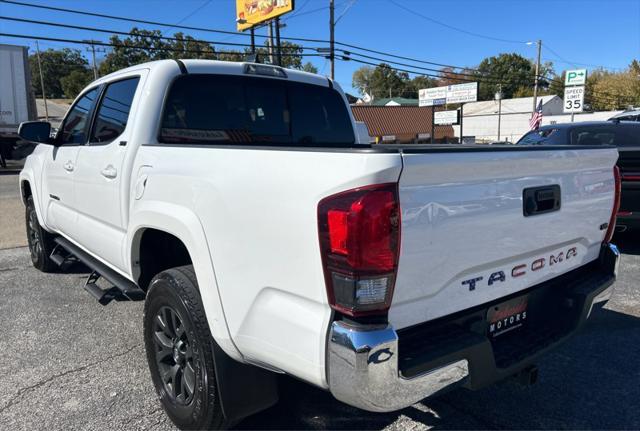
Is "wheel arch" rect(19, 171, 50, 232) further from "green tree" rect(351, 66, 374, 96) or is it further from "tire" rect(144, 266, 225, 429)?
"green tree" rect(351, 66, 374, 96)

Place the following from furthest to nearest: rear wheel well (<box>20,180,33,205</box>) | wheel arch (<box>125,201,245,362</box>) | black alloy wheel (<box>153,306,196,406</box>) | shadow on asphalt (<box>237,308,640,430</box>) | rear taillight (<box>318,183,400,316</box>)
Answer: rear wheel well (<box>20,180,33,205</box>) → shadow on asphalt (<box>237,308,640,430</box>) → black alloy wheel (<box>153,306,196,406</box>) → wheel arch (<box>125,201,245,362</box>) → rear taillight (<box>318,183,400,316</box>)

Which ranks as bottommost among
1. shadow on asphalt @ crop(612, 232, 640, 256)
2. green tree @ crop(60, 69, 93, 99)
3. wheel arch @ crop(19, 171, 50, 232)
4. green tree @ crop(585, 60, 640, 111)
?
shadow on asphalt @ crop(612, 232, 640, 256)

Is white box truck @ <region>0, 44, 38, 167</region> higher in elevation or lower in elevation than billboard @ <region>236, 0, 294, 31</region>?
lower

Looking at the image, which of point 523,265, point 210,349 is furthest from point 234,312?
point 523,265

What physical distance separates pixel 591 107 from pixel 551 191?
90.8 meters

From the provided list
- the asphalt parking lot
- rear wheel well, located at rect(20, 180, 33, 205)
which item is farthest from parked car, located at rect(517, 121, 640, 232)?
rear wheel well, located at rect(20, 180, 33, 205)

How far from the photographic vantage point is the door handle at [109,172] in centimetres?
308

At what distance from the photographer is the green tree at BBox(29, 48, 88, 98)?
8450cm

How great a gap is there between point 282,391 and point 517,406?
1405mm

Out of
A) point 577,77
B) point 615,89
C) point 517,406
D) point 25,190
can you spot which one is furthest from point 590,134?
point 615,89

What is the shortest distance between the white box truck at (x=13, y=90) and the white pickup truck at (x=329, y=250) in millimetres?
20992

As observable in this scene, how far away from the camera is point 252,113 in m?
3.46

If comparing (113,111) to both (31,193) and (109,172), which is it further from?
(31,193)

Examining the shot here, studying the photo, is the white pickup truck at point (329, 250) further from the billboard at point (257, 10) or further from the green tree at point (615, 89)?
the green tree at point (615, 89)
